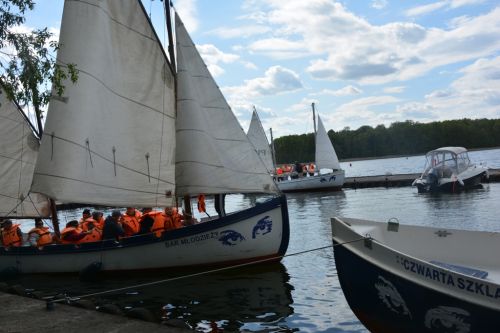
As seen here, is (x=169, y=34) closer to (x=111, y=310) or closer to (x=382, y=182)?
(x=111, y=310)

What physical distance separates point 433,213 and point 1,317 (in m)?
28.0

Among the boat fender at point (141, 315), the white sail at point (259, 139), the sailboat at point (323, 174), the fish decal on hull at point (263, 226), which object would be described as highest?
the white sail at point (259, 139)

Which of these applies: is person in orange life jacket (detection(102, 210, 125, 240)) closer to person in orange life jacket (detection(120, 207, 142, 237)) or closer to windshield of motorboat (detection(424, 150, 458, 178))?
person in orange life jacket (detection(120, 207, 142, 237))

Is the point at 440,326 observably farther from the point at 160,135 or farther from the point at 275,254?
the point at 160,135

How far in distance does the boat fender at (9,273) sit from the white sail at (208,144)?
24.1 ft

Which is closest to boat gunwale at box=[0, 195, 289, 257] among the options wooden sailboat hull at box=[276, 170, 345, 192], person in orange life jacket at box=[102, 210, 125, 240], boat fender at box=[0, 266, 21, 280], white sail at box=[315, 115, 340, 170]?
person in orange life jacket at box=[102, 210, 125, 240]

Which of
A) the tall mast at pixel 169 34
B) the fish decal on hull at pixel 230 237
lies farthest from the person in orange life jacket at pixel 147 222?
the tall mast at pixel 169 34

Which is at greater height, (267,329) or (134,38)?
(134,38)

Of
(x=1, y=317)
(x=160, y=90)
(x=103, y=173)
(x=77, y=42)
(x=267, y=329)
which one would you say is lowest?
(x=267, y=329)

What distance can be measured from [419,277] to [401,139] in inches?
6989

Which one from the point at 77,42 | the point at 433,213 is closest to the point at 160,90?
the point at 77,42

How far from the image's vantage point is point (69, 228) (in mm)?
19438

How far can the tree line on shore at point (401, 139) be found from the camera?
565 feet

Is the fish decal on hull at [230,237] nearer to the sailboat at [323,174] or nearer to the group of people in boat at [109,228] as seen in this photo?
the group of people in boat at [109,228]
